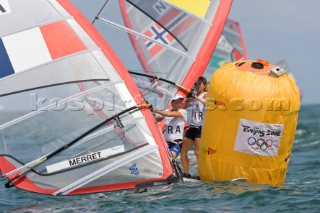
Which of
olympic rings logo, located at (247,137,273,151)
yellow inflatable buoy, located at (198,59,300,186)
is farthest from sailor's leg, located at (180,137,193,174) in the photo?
olympic rings logo, located at (247,137,273,151)

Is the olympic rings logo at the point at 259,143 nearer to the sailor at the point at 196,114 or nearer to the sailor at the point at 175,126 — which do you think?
the sailor at the point at 175,126

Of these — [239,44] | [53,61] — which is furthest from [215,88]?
[239,44]

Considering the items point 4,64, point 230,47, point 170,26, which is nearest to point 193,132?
point 170,26

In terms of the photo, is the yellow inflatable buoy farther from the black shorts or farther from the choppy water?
the black shorts

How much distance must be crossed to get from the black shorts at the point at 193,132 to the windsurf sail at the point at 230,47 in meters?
11.2

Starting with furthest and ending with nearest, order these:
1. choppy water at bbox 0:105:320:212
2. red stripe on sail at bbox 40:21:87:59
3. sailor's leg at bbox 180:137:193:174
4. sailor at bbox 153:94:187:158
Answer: sailor's leg at bbox 180:137:193:174 < sailor at bbox 153:94:187:158 < red stripe on sail at bbox 40:21:87:59 < choppy water at bbox 0:105:320:212

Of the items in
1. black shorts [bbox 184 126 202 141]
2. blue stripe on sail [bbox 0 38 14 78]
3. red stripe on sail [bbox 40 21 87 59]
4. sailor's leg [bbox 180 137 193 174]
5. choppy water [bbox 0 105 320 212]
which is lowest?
choppy water [bbox 0 105 320 212]

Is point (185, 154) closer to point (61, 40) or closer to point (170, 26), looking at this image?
point (61, 40)

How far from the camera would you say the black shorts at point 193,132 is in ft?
33.0

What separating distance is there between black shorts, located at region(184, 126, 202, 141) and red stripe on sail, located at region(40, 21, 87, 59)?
209cm

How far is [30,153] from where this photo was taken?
8.99 meters

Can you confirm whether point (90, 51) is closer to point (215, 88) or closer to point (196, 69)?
point (215, 88)

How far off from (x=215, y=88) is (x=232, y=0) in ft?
11.3

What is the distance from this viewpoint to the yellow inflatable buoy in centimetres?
846
